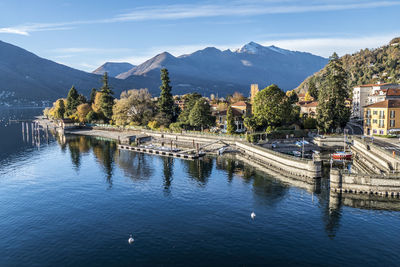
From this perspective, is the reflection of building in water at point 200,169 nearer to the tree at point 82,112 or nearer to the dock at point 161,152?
the dock at point 161,152

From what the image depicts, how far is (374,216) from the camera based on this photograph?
148 ft

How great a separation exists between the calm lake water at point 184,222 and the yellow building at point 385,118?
41.1 meters

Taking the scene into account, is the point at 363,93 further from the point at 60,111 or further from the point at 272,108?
the point at 60,111

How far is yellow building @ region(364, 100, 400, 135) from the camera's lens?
87488 mm

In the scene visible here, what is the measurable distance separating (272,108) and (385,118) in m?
33.2

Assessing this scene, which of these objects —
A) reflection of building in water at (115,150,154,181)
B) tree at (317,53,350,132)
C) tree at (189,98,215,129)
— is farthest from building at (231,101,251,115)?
reflection of building in water at (115,150,154,181)

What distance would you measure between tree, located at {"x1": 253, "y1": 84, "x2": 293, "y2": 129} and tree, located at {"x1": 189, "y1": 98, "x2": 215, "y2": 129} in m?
20.9

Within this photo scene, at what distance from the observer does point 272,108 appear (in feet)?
332

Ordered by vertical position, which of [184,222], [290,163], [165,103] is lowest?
[184,222]

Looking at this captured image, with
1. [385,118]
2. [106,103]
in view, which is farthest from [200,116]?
[106,103]

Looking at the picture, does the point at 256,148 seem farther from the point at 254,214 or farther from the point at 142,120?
the point at 142,120

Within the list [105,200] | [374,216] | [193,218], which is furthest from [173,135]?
[374,216]

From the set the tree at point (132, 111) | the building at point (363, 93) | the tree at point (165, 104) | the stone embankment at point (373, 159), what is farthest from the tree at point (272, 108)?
the tree at point (132, 111)

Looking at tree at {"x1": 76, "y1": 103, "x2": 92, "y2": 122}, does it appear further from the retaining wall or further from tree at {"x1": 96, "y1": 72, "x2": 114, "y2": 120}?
the retaining wall
